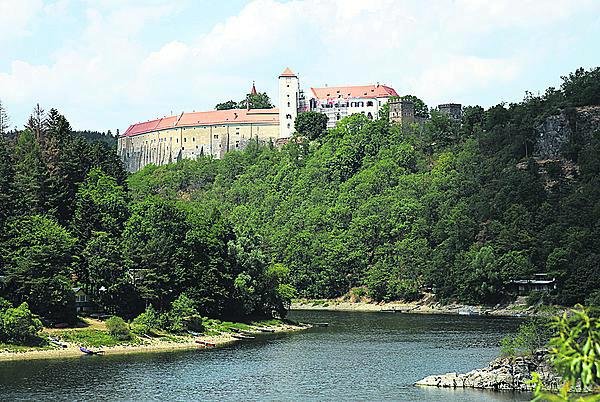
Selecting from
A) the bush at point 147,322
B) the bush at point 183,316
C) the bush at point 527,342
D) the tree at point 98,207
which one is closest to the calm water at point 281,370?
the bush at point 527,342

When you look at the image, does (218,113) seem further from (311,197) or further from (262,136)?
(311,197)

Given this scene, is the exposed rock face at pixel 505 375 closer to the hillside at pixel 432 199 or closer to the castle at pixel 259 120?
the hillside at pixel 432 199

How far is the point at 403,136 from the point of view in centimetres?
16862

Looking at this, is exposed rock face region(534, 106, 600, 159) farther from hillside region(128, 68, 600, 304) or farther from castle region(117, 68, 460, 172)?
castle region(117, 68, 460, 172)

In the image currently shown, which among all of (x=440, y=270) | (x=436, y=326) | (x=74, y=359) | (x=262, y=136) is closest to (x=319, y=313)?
(x=440, y=270)

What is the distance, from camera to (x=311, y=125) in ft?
582

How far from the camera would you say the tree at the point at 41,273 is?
73312mm

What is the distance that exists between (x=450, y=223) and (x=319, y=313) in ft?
81.5

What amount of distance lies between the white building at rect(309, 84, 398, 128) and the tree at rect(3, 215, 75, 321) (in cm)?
11064

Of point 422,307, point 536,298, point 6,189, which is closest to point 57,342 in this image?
point 6,189

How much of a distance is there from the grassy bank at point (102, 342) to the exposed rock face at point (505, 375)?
84.9ft

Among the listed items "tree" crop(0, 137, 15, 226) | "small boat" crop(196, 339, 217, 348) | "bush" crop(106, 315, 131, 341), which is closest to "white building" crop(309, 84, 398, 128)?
"tree" crop(0, 137, 15, 226)

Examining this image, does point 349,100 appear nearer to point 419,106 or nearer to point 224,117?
point 419,106

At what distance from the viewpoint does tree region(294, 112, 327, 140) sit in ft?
582
